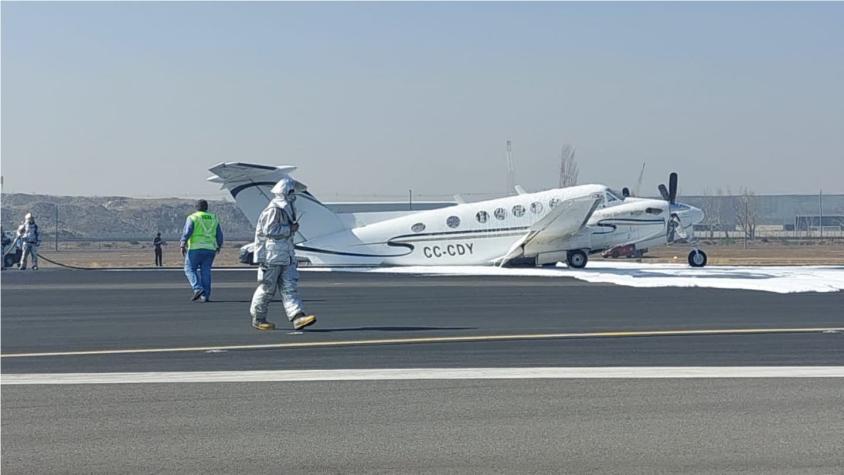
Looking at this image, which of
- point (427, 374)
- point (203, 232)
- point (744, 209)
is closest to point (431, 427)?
point (427, 374)

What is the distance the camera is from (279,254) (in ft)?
44.8

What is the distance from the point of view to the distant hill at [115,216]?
163625mm

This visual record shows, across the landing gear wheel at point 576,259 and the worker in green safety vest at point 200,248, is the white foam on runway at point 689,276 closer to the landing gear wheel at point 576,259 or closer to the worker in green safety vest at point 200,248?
the landing gear wheel at point 576,259

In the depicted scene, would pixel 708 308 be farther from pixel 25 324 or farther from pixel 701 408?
pixel 25 324

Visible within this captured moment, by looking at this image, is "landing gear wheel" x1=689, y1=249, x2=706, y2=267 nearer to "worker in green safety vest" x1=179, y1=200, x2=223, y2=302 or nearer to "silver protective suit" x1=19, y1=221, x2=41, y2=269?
"worker in green safety vest" x1=179, y1=200, x2=223, y2=302

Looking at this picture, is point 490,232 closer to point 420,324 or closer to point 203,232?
point 203,232

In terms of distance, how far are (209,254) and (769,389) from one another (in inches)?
510

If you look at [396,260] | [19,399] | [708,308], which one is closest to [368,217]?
[396,260]

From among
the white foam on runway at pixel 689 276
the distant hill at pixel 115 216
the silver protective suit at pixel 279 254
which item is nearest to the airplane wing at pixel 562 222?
the white foam on runway at pixel 689 276

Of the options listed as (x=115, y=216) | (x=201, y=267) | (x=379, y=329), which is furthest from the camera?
(x=115, y=216)

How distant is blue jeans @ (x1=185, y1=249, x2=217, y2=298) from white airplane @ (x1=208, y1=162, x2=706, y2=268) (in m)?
12.6

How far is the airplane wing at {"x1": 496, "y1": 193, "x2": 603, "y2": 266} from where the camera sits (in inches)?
1264

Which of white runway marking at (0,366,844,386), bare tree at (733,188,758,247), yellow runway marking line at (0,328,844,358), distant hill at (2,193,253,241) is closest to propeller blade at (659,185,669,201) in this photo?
yellow runway marking line at (0,328,844,358)

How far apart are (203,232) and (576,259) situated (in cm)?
1587
